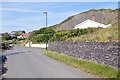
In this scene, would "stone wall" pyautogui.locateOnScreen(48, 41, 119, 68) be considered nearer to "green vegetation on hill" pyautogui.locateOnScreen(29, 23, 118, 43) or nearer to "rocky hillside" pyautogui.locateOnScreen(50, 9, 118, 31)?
"green vegetation on hill" pyautogui.locateOnScreen(29, 23, 118, 43)

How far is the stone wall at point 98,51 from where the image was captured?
19708 millimetres

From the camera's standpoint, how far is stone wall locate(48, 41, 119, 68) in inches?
776

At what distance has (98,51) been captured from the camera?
23172mm

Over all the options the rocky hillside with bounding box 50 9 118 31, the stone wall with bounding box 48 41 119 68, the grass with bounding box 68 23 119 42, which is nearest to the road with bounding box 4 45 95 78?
the stone wall with bounding box 48 41 119 68

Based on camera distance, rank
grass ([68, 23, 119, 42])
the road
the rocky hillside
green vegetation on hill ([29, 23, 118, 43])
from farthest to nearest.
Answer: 1. the rocky hillside
2. green vegetation on hill ([29, 23, 118, 43])
3. grass ([68, 23, 119, 42])
4. the road

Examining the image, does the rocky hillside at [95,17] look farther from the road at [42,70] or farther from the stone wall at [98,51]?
the road at [42,70]

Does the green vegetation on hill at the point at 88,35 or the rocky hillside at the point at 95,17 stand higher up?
the rocky hillside at the point at 95,17

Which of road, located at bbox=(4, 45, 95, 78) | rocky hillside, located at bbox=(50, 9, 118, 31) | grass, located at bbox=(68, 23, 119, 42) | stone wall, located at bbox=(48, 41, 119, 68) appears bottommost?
road, located at bbox=(4, 45, 95, 78)

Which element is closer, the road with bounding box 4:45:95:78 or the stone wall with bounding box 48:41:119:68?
the road with bounding box 4:45:95:78

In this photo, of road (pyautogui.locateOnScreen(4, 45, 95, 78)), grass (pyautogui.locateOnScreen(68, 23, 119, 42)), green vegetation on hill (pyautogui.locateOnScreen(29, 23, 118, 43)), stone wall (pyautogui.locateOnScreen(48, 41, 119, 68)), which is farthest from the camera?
green vegetation on hill (pyautogui.locateOnScreen(29, 23, 118, 43))

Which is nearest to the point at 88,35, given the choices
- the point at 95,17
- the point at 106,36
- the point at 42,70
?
the point at 106,36

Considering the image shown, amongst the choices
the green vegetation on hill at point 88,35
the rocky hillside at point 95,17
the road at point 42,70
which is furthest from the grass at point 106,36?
the rocky hillside at point 95,17

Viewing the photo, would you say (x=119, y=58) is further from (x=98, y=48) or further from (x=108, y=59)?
(x=98, y=48)

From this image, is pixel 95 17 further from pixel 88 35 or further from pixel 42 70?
pixel 42 70
